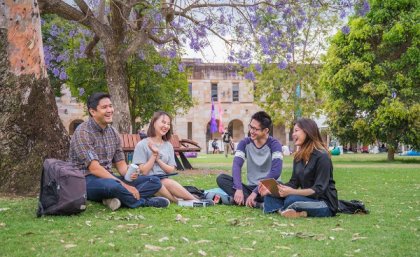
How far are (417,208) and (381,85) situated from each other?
20.3m

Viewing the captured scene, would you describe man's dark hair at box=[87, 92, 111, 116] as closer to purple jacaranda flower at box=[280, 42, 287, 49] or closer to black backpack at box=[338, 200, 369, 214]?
black backpack at box=[338, 200, 369, 214]

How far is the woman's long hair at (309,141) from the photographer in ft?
23.4

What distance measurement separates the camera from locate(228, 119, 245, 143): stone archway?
58.9 metres

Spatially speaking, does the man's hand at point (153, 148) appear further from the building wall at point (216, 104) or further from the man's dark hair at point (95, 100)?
the building wall at point (216, 104)

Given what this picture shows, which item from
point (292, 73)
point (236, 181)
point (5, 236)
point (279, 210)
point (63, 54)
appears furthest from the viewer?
point (292, 73)

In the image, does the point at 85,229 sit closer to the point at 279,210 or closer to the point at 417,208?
the point at 279,210

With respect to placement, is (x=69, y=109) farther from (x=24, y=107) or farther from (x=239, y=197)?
(x=239, y=197)

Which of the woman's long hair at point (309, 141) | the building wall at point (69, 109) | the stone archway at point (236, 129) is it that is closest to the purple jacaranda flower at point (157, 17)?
the woman's long hair at point (309, 141)

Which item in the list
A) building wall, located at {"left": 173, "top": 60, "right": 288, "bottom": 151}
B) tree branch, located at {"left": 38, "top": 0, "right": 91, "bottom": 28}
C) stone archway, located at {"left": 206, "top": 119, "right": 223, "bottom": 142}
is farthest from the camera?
stone archway, located at {"left": 206, "top": 119, "right": 223, "bottom": 142}

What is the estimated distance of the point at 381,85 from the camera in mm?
27641

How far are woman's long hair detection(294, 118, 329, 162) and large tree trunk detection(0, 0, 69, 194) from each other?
12.7 feet

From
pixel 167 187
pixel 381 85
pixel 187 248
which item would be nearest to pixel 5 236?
pixel 187 248

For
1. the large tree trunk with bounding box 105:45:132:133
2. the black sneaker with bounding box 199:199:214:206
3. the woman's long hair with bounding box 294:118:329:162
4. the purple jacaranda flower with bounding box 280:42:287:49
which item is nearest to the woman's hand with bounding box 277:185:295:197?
the woman's long hair with bounding box 294:118:329:162

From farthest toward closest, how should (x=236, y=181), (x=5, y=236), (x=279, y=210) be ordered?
(x=236, y=181)
(x=279, y=210)
(x=5, y=236)
